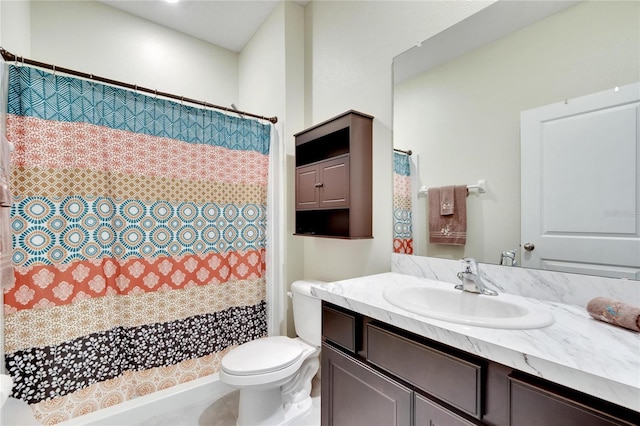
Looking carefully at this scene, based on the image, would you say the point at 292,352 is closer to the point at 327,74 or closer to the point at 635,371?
the point at 635,371

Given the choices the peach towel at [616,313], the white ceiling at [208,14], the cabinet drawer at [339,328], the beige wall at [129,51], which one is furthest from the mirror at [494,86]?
the beige wall at [129,51]

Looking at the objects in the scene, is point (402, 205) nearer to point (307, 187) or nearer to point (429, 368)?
point (307, 187)

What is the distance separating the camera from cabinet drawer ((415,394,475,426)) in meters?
0.73

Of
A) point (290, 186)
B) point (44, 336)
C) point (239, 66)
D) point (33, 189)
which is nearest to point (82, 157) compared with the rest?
point (33, 189)

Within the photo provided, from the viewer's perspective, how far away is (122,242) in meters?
1.59

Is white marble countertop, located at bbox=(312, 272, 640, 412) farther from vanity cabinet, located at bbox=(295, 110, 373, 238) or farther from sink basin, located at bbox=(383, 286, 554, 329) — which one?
vanity cabinet, located at bbox=(295, 110, 373, 238)

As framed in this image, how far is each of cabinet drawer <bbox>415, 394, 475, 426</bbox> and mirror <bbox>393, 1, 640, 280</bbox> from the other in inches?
25.0

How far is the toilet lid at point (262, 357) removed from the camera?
142cm

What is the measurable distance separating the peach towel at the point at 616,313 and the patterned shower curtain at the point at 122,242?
178cm

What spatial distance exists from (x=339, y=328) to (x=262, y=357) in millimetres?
670

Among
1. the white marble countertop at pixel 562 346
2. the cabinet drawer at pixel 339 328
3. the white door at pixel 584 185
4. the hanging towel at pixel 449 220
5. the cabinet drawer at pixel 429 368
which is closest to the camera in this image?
the white marble countertop at pixel 562 346

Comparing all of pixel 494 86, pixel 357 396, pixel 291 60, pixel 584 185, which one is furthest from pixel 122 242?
pixel 584 185

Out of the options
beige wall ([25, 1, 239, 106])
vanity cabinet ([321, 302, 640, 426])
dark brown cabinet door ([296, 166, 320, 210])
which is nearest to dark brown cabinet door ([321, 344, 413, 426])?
vanity cabinet ([321, 302, 640, 426])

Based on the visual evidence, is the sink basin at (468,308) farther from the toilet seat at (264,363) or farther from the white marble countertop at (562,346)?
the toilet seat at (264,363)
